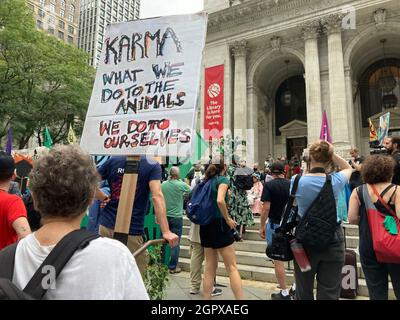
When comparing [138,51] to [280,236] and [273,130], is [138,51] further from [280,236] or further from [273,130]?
[273,130]

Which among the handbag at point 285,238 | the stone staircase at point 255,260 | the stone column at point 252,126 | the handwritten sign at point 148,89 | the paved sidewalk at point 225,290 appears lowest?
the paved sidewalk at point 225,290

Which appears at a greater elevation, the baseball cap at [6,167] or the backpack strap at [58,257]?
the baseball cap at [6,167]

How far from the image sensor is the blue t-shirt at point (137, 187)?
328cm

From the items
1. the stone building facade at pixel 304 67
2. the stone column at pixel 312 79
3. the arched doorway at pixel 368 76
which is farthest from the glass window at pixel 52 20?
the arched doorway at pixel 368 76

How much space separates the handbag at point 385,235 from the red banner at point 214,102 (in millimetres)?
19166

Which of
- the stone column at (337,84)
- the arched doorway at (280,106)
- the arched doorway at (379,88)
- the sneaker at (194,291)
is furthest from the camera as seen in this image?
the arched doorway at (280,106)

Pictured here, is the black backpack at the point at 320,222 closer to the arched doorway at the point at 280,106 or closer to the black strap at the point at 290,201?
the black strap at the point at 290,201

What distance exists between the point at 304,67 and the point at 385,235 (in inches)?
916

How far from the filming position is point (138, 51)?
117 inches

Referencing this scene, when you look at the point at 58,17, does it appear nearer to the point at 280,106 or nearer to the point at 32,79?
the point at 32,79

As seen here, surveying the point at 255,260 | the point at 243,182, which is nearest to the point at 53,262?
the point at 243,182

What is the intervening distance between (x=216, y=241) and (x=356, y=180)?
433 centimetres

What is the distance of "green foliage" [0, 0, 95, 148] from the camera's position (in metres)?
22.3
